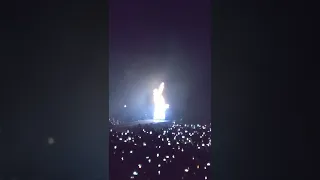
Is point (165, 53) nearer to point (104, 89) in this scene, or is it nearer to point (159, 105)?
point (159, 105)

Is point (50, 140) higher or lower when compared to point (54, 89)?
lower

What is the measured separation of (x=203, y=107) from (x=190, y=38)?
3.12 m

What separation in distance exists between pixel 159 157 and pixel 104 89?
10.8ft

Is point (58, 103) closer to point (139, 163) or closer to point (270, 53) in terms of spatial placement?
point (270, 53)

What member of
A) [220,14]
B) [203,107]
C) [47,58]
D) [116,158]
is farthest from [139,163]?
[203,107]

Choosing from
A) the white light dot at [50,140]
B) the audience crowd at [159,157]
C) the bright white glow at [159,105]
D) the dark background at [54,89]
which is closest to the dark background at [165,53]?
the bright white glow at [159,105]

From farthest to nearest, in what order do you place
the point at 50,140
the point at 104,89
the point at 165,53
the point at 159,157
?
the point at 165,53 < the point at 159,157 < the point at 104,89 < the point at 50,140

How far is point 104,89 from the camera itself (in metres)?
3.34

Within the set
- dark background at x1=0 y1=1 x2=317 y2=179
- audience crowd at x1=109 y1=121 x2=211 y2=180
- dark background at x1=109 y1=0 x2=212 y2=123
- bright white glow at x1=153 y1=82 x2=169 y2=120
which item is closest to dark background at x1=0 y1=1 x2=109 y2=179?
dark background at x1=0 y1=1 x2=317 y2=179

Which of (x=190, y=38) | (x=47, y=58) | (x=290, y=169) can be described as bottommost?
(x=290, y=169)

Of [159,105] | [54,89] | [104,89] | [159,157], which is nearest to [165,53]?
[159,105]

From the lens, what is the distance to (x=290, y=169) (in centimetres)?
136

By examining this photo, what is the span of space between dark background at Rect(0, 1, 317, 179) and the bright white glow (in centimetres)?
1349

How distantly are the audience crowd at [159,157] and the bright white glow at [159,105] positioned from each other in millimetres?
8219
